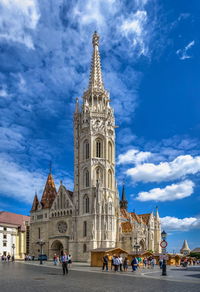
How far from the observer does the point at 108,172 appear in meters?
68.4

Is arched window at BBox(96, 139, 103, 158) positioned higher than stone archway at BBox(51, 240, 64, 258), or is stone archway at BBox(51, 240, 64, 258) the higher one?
arched window at BBox(96, 139, 103, 158)

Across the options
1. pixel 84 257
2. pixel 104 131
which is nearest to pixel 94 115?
pixel 104 131

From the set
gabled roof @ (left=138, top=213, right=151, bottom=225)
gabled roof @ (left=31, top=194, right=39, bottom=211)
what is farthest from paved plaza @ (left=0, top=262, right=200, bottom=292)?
gabled roof @ (left=138, top=213, right=151, bottom=225)

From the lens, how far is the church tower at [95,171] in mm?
61875

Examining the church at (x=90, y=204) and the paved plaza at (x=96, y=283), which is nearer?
the paved plaza at (x=96, y=283)

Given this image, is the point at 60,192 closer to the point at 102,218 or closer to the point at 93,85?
the point at 102,218

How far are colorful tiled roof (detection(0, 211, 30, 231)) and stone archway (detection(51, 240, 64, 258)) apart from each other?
1911 cm

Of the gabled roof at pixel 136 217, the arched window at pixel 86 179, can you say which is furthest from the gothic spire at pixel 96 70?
the gabled roof at pixel 136 217

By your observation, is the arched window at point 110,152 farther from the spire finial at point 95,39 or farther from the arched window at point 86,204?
the spire finial at point 95,39

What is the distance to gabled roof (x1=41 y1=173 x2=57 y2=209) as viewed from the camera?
7344 cm

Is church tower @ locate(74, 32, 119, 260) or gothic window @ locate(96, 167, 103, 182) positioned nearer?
church tower @ locate(74, 32, 119, 260)

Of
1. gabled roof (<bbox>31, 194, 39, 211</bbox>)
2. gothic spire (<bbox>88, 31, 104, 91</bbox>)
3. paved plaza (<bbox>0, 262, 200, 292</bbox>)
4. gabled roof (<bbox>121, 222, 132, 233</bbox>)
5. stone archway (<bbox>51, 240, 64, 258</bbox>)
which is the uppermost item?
gothic spire (<bbox>88, 31, 104, 91</bbox>)

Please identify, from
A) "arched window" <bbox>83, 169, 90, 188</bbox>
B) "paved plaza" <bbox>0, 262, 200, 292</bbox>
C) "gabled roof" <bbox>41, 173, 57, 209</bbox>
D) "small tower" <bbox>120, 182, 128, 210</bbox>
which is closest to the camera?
"paved plaza" <bbox>0, 262, 200, 292</bbox>

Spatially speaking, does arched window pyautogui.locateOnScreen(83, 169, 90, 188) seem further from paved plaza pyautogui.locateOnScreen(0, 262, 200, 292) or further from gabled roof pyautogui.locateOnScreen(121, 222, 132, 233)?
paved plaza pyautogui.locateOnScreen(0, 262, 200, 292)
